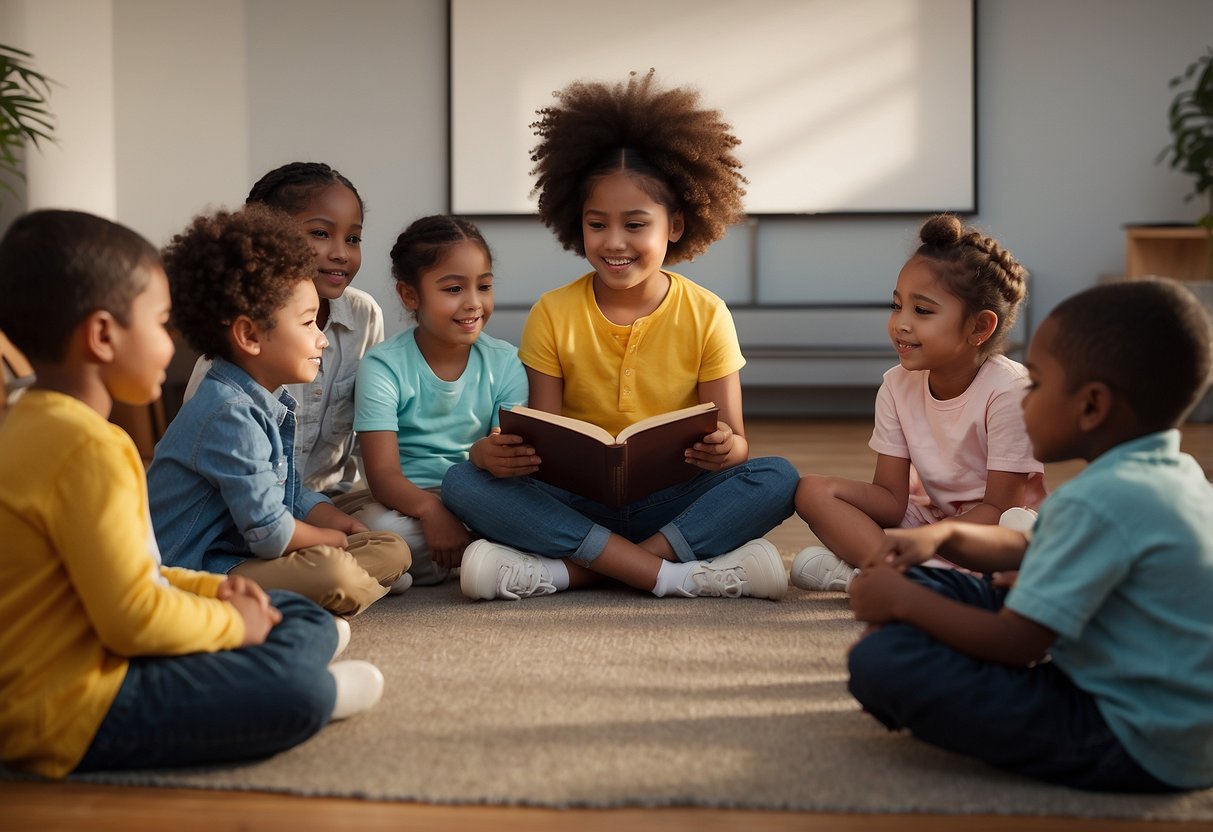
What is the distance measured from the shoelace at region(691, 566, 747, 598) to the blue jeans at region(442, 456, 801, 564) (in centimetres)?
5

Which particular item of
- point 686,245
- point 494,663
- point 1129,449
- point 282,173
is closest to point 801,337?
point 686,245

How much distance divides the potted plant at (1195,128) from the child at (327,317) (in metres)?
3.53

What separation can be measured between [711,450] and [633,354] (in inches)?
10.7

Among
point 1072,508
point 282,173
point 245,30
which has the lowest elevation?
point 1072,508

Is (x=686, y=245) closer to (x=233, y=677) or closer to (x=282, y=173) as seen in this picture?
(x=282, y=173)

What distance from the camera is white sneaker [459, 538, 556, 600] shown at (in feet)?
6.29

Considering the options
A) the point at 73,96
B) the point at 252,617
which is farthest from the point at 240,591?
the point at 73,96

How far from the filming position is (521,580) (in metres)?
1.95

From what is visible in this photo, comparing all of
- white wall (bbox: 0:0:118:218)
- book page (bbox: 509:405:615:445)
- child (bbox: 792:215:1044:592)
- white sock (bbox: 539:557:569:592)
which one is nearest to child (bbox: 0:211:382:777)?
book page (bbox: 509:405:615:445)

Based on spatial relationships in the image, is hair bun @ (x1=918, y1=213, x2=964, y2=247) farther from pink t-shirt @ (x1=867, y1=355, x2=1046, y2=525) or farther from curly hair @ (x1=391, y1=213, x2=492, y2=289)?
curly hair @ (x1=391, y1=213, x2=492, y2=289)

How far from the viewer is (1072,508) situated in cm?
108

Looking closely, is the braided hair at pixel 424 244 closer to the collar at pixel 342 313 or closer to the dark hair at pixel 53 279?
the collar at pixel 342 313

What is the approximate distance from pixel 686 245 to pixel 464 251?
0.42 m

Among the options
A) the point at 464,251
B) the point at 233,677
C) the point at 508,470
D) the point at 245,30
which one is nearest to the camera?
the point at 233,677
